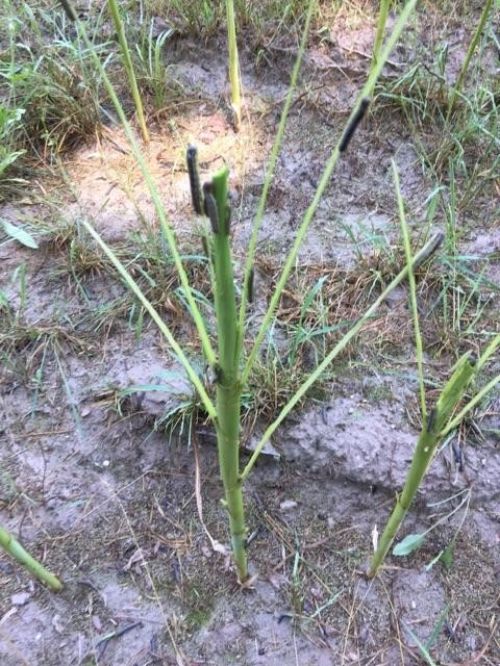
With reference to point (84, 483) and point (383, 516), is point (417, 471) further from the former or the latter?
point (84, 483)

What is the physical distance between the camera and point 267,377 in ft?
4.15

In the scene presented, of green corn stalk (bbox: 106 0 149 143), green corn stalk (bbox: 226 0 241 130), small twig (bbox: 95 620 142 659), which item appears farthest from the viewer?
green corn stalk (bbox: 226 0 241 130)

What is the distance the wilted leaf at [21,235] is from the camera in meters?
1.51

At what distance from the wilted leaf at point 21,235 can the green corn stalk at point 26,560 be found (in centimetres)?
79

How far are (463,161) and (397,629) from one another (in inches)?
49.2

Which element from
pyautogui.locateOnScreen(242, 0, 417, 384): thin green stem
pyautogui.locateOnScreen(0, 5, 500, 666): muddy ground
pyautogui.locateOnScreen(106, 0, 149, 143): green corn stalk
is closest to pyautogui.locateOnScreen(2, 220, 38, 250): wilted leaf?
pyautogui.locateOnScreen(0, 5, 500, 666): muddy ground

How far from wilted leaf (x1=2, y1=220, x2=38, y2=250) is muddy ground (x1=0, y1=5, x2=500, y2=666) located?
5 centimetres

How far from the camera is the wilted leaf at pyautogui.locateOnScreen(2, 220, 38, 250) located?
151 cm

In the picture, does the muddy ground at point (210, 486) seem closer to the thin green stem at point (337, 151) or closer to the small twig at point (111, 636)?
the small twig at point (111, 636)

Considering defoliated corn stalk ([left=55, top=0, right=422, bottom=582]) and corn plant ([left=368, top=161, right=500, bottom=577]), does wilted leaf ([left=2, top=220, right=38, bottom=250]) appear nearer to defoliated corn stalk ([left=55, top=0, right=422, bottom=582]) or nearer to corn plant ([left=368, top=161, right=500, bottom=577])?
defoliated corn stalk ([left=55, top=0, right=422, bottom=582])

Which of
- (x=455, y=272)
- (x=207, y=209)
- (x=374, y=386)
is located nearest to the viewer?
(x=207, y=209)

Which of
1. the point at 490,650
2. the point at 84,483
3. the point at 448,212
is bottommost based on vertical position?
the point at 490,650

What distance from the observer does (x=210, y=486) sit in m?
1.25

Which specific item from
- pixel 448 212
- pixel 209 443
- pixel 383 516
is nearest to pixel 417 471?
pixel 383 516
